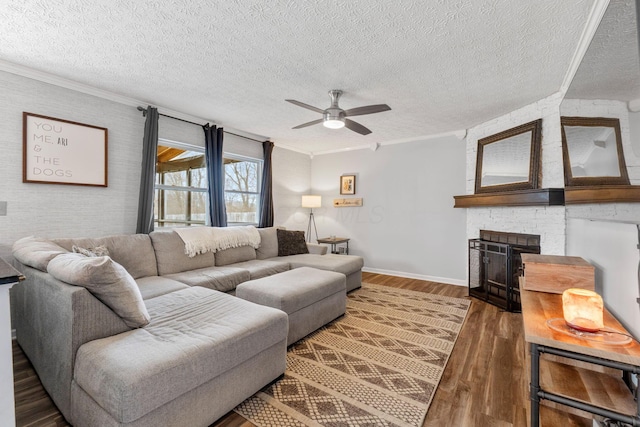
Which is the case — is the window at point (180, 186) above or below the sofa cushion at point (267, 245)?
above

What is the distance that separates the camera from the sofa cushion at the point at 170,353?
1.17 m

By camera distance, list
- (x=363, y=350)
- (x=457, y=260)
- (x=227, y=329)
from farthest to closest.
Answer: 1. (x=457, y=260)
2. (x=363, y=350)
3. (x=227, y=329)

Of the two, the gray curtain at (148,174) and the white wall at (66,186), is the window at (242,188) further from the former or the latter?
the white wall at (66,186)

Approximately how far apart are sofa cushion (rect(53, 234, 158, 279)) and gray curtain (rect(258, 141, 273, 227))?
2063mm

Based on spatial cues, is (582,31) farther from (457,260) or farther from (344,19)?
(457,260)

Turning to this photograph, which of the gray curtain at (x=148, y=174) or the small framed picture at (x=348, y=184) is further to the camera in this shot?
the small framed picture at (x=348, y=184)

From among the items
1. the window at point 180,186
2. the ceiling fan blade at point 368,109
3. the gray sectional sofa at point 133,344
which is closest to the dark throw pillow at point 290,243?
the window at point 180,186

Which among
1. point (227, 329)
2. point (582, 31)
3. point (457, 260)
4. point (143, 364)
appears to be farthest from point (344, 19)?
point (457, 260)

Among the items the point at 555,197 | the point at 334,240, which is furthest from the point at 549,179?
the point at 334,240

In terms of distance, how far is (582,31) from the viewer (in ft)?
6.30

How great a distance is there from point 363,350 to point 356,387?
494 mm

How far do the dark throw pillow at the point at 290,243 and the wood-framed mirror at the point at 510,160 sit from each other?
104 inches

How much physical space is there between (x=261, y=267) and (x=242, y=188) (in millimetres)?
1915

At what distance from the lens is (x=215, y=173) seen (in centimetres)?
404
